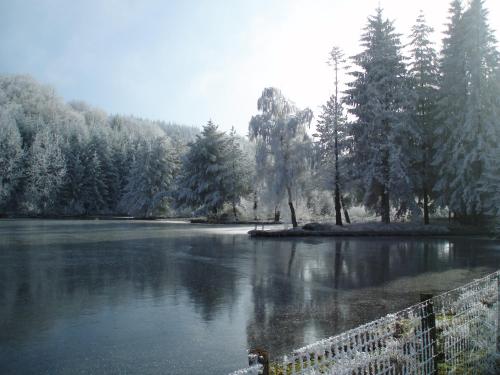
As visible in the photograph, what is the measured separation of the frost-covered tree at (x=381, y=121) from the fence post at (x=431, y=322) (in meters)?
28.0

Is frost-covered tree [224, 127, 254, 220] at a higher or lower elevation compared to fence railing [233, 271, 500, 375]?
higher

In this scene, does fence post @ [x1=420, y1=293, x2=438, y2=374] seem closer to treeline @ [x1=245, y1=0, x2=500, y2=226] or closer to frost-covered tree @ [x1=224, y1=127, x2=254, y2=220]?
treeline @ [x1=245, y1=0, x2=500, y2=226]

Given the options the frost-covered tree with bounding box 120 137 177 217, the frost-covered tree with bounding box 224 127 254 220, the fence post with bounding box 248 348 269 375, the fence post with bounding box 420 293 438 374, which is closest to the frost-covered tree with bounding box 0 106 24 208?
the frost-covered tree with bounding box 120 137 177 217

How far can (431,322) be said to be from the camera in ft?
18.5

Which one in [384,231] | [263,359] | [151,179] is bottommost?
[384,231]

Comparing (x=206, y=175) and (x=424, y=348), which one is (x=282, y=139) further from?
(x=424, y=348)

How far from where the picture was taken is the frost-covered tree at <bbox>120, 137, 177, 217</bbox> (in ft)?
243

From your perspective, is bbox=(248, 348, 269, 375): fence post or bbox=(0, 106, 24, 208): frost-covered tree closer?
bbox=(248, 348, 269, 375): fence post

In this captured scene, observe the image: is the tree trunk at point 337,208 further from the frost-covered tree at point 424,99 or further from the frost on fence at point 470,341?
the frost on fence at point 470,341

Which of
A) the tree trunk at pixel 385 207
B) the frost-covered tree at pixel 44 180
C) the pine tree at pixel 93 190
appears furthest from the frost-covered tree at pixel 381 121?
the frost-covered tree at pixel 44 180

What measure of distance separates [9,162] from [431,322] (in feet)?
289

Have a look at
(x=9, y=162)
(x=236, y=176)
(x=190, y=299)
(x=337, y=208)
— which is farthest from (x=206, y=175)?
(x=190, y=299)

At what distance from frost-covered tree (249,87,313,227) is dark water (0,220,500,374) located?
586 inches

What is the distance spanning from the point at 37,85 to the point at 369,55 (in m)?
156
